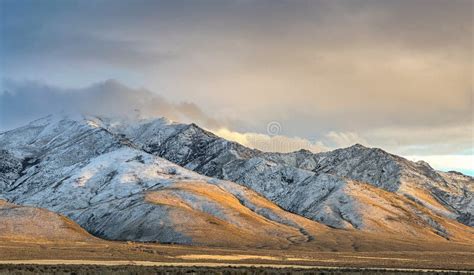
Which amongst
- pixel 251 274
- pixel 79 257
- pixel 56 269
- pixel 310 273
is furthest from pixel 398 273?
pixel 79 257

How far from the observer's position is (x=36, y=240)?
7859 inches

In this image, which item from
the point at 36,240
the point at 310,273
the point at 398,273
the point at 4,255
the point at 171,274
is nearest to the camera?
the point at 171,274

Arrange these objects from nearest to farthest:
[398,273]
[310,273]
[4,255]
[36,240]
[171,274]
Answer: [171,274], [310,273], [398,273], [4,255], [36,240]

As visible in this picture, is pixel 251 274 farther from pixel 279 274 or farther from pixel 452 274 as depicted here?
pixel 452 274

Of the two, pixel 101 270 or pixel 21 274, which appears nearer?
pixel 21 274

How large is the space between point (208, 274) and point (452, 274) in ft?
126

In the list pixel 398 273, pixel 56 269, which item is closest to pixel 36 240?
pixel 56 269

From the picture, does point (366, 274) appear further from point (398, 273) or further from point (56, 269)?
point (56, 269)

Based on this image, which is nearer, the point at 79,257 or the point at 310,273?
the point at 310,273

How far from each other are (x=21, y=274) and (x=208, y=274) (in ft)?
72.4

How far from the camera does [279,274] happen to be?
289 ft

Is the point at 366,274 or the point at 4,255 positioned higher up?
the point at 366,274

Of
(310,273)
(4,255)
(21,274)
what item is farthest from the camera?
(4,255)

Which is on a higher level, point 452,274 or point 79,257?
point 452,274
